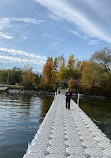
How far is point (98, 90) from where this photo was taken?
1649 inches

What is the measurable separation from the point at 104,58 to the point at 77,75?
63.9 ft

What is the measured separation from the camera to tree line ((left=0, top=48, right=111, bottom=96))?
3622cm

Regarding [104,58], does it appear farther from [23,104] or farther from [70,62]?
[23,104]

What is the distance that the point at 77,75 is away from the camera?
5534 cm

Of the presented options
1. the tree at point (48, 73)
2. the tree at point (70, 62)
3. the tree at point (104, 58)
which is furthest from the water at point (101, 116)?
the tree at point (70, 62)

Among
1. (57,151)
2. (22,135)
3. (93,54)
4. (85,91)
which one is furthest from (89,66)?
(57,151)

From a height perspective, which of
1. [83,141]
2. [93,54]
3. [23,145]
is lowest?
[23,145]

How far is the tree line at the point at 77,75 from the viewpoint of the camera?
36.2m

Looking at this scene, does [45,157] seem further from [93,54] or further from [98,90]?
[98,90]

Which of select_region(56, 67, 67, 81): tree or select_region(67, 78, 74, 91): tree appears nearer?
select_region(67, 78, 74, 91): tree

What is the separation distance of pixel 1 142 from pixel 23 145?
878 millimetres

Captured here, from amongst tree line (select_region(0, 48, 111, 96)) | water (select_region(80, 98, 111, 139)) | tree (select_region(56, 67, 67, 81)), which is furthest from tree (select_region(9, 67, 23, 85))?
water (select_region(80, 98, 111, 139))

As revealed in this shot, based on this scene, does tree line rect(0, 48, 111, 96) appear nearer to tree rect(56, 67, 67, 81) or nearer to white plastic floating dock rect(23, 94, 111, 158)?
tree rect(56, 67, 67, 81)

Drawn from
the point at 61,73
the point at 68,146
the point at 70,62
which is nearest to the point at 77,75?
the point at 70,62
